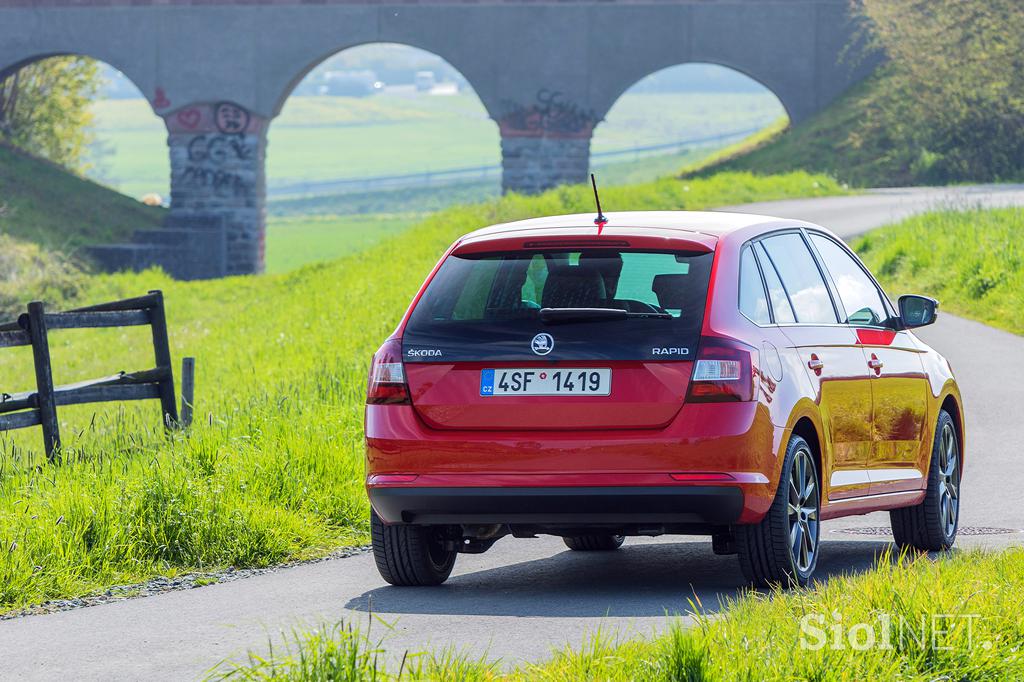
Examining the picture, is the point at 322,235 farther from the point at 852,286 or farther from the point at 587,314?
the point at 587,314

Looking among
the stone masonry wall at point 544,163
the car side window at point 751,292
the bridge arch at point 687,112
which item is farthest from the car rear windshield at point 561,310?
the bridge arch at point 687,112

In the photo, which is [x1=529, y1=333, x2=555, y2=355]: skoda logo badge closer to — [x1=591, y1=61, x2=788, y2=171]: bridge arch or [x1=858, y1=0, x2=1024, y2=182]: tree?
[x1=858, y1=0, x2=1024, y2=182]: tree

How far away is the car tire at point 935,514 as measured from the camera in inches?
327

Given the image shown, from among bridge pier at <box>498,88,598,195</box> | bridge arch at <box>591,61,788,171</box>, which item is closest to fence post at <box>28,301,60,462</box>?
bridge pier at <box>498,88,598,195</box>

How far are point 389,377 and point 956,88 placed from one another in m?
39.0

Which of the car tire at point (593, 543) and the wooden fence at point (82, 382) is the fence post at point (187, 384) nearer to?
the wooden fence at point (82, 382)

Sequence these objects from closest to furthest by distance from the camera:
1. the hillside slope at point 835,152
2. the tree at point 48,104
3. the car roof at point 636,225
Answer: the car roof at point 636,225 < the hillside slope at point 835,152 < the tree at point 48,104

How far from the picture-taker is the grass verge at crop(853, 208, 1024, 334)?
1988 centimetres

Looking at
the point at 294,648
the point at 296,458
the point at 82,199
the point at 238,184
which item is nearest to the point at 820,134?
the point at 238,184

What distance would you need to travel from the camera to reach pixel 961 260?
21422 millimetres

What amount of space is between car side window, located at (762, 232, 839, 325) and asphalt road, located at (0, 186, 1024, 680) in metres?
1.18

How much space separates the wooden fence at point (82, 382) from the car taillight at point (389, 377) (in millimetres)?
4634

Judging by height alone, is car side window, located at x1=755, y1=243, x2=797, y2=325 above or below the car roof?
below

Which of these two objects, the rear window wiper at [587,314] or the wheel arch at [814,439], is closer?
the rear window wiper at [587,314]
